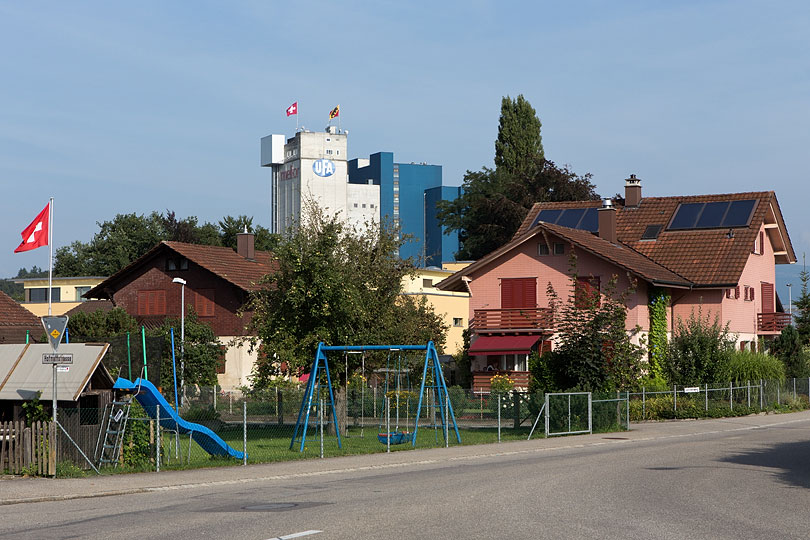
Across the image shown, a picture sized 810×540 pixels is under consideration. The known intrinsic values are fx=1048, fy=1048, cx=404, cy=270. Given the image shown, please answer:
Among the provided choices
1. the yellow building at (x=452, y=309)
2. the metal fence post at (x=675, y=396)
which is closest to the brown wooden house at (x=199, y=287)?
the yellow building at (x=452, y=309)

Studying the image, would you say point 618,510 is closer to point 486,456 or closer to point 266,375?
point 486,456

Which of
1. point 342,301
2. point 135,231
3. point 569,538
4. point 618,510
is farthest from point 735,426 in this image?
point 135,231

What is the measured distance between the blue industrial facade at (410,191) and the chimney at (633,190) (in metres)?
101

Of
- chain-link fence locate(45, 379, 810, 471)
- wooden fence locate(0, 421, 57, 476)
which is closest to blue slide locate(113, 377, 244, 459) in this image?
chain-link fence locate(45, 379, 810, 471)

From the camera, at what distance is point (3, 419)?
Result: 69.4 ft

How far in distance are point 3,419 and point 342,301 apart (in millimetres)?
11238

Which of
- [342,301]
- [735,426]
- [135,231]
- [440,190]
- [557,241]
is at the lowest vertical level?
[735,426]

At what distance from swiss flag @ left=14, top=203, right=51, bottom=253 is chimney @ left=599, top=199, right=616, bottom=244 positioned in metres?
26.6

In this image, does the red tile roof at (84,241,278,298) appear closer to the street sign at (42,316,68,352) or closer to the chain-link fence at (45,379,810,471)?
the chain-link fence at (45,379,810,471)

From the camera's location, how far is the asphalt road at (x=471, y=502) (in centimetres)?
1202

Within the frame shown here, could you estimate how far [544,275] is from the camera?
4834 centimetres

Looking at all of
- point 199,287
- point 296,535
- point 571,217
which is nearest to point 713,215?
point 571,217

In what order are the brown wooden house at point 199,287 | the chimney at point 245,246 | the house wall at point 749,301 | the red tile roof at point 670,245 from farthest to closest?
the chimney at point 245,246, the brown wooden house at point 199,287, the house wall at point 749,301, the red tile roof at point 670,245

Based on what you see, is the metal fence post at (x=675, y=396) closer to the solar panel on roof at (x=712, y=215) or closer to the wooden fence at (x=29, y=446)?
the solar panel on roof at (x=712, y=215)
